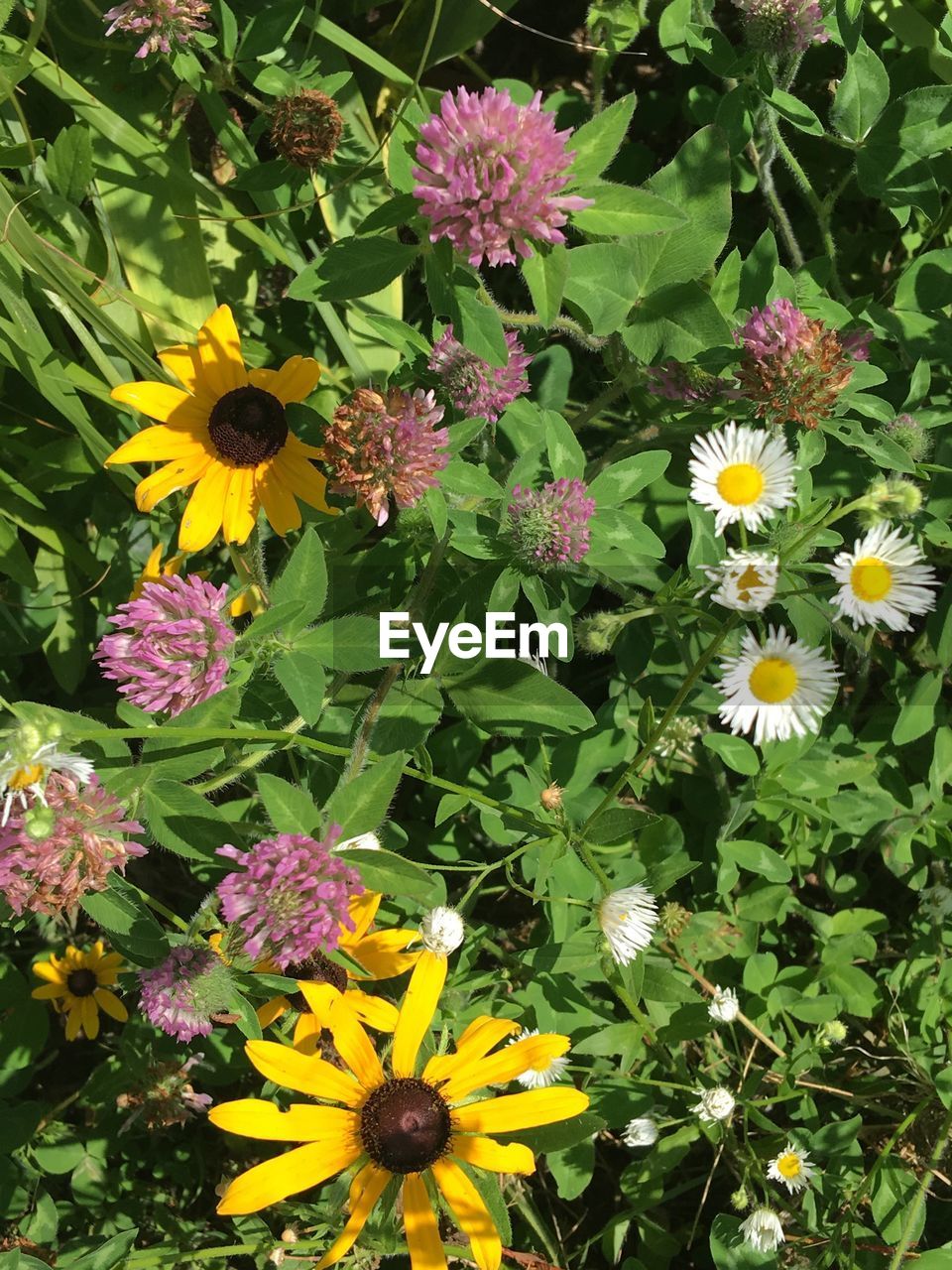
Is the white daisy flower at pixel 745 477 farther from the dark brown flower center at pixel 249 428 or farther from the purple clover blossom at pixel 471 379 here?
the dark brown flower center at pixel 249 428

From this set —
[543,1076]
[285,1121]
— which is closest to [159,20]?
[285,1121]

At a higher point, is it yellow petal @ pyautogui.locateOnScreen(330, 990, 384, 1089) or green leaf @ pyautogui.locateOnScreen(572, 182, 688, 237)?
green leaf @ pyautogui.locateOnScreen(572, 182, 688, 237)

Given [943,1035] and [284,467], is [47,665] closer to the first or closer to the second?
[284,467]

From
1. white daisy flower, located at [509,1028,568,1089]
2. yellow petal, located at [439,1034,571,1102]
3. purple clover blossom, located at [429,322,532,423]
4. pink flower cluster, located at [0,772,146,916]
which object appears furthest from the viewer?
white daisy flower, located at [509,1028,568,1089]

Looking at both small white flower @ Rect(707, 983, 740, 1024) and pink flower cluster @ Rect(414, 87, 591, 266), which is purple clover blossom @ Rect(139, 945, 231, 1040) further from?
pink flower cluster @ Rect(414, 87, 591, 266)

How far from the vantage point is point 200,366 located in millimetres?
2449

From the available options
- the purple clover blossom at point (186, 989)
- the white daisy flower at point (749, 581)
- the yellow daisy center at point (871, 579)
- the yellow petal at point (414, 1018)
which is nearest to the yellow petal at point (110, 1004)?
the purple clover blossom at point (186, 989)

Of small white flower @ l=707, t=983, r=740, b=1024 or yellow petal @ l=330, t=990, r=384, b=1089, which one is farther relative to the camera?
small white flower @ l=707, t=983, r=740, b=1024

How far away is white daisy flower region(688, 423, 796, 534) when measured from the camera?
2.22 metres

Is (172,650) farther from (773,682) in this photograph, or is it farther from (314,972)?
(773,682)

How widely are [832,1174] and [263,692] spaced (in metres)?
1.84

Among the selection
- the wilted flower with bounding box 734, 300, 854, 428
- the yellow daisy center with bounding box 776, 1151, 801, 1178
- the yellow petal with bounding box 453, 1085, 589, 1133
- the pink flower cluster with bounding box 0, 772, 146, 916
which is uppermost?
the wilted flower with bounding box 734, 300, 854, 428

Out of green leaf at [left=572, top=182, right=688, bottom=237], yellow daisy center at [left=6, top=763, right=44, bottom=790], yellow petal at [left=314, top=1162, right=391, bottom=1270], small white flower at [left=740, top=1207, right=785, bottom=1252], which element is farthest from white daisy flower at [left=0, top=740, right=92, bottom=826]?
small white flower at [left=740, top=1207, right=785, bottom=1252]

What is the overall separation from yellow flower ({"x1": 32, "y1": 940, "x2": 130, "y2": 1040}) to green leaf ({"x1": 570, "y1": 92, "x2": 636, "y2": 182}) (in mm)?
2324
